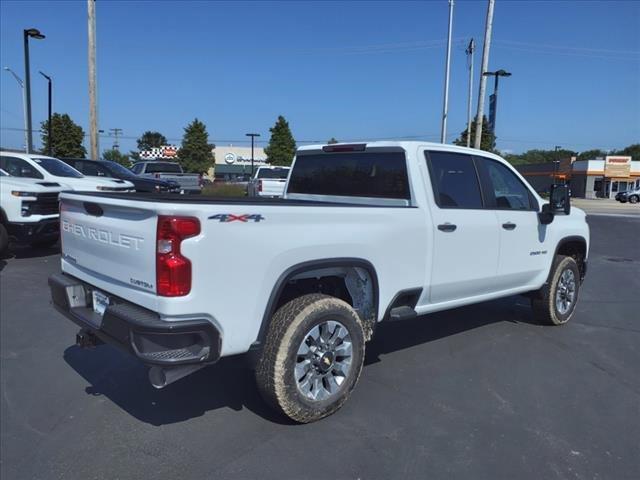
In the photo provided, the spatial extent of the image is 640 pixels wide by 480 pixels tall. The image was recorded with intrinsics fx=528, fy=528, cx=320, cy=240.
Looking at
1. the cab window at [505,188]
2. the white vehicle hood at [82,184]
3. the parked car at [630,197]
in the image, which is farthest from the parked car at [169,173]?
the parked car at [630,197]

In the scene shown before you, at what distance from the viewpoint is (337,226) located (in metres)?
3.56

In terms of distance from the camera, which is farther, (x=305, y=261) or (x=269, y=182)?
(x=269, y=182)

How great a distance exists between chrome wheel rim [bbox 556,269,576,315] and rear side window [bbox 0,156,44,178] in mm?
10233

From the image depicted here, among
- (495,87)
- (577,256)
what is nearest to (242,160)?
(495,87)

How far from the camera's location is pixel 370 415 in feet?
12.3

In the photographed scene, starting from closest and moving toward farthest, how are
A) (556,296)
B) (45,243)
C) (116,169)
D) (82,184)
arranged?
(556,296), (45,243), (82,184), (116,169)

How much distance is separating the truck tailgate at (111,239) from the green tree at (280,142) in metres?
50.4

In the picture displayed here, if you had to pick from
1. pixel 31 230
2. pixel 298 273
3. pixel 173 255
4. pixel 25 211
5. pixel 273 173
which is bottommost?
pixel 31 230

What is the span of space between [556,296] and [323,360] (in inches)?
138

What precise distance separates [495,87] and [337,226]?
2557 centimetres

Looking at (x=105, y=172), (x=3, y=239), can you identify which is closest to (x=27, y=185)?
(x=3, y=239)

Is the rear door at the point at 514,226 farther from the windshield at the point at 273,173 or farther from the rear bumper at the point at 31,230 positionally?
the windshield at the point at 273,173

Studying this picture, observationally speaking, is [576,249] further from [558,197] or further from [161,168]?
[161,168]

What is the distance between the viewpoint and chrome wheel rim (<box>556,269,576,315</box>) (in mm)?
5959
